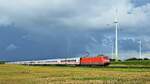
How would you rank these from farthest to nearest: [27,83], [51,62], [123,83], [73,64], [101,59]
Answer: [51,62], [73,64], [101,59], [27,83], [123,83]

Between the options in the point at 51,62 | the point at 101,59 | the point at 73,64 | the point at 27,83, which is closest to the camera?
the point at 27,83

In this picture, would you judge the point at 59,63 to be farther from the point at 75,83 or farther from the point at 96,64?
the point at 75,83

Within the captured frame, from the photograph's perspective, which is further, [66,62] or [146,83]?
[66,62]

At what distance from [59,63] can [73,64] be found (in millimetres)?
7927

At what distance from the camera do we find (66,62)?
176m

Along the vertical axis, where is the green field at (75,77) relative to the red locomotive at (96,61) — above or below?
below

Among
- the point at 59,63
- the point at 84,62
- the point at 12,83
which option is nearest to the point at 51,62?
the point at 59,63

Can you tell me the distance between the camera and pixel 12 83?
53.6 m

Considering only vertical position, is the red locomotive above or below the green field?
above

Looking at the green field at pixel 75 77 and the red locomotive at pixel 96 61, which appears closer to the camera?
the green field at pixel 75 77

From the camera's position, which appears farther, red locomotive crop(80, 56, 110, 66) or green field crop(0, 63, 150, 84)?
red locomotive crop(80, 56, 110, 66)

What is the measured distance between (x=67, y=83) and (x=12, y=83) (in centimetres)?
759

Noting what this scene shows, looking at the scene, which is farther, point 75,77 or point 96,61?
point 96,61

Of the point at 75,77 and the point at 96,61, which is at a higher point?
the point at 96,61
